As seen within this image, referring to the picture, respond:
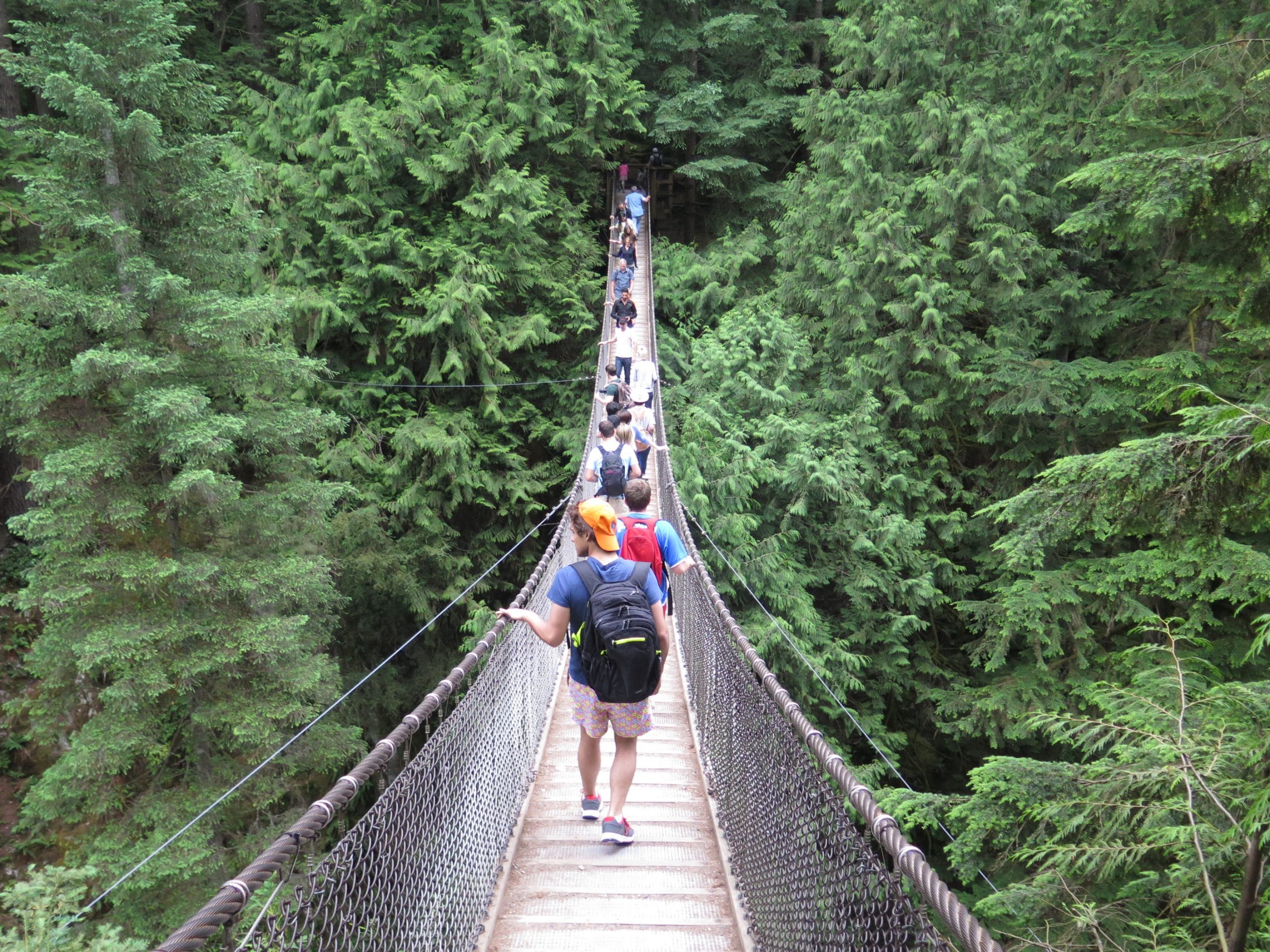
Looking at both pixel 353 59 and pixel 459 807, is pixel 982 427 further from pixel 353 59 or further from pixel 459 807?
pixel 353 59

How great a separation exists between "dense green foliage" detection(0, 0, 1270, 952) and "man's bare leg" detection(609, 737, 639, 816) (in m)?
1.35

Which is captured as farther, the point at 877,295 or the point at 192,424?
the point at 877,295

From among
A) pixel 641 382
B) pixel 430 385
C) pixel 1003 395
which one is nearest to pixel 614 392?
pixel 641 382

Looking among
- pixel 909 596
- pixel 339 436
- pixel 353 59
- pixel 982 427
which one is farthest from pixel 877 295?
pixel 353 59

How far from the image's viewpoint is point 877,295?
982 centimetres

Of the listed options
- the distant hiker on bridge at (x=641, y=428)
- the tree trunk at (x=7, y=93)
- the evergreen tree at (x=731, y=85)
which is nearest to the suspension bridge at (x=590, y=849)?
the distant hiker on bridge at (x=641, y=428)

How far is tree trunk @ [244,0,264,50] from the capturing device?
1362 centimetres

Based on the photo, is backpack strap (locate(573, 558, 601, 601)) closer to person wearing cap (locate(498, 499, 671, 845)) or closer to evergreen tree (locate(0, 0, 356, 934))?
person wearing cap (locate(498, 499, 671, 845))

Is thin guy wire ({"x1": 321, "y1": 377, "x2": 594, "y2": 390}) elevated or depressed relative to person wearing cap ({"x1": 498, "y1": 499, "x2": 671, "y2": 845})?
elevated

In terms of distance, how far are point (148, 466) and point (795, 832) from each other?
6.66 meters

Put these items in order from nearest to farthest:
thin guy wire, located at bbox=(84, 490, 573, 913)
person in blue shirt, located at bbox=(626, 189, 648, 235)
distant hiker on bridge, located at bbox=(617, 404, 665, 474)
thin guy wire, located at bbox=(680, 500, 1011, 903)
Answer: thin guy wire, located at bbox=(84, 490, 573, 913), thin guy wire, located at bbox=(680, 500, 1011, 903), distant hiker on bridge, located at bbox=(617, 404, 665, 474), person in blue shirt, located at bbox=(626, 189, 648, 235)

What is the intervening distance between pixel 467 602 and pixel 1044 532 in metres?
8.83

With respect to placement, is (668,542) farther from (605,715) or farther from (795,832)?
(795,832)

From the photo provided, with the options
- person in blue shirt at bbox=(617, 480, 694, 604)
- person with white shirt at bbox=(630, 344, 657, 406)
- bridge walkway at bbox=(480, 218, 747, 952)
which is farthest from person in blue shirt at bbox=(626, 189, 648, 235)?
bridge walkway at bbox=(480, 218, 747, 952)
